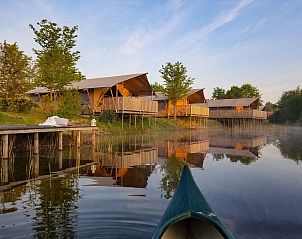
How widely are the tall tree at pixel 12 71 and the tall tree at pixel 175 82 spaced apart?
Answer: 22859mm

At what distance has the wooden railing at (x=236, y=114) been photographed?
2082 inches

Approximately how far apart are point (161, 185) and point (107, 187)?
166cm

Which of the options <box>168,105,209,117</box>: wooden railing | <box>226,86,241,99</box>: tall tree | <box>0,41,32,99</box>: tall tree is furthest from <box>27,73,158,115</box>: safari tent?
<box>226,86,241,99</box>: tall tree

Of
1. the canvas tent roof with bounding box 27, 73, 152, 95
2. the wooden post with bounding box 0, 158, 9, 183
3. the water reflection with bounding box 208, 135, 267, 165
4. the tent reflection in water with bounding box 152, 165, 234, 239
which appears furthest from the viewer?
the canvas tent roof with bounding box 27, 73, 152, 95

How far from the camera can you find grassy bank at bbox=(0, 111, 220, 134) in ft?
65.9

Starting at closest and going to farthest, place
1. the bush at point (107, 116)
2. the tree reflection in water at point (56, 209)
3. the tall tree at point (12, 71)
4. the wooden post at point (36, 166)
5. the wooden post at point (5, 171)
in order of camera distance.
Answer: the tree reflection in water at point (56, 209), the wooden post at point (5, 171), the wooden post at point (36, 166), the tall tree at point (12, 71), the bush at point (107, 116)

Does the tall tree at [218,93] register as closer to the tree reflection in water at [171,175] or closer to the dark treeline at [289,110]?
the dark treeline at [289,110]

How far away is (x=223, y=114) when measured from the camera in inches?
2183

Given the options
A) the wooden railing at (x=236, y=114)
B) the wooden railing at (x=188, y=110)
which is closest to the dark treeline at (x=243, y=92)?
the wooden railing at (x=236, y=114)

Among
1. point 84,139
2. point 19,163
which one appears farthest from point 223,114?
point 19,163

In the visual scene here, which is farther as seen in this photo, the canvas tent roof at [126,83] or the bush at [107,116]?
the canvas tent roof at [126,83]

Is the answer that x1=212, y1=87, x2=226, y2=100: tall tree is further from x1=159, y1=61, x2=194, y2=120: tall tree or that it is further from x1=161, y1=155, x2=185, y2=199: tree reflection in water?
x1=161, y1=155, x2=185, y2=199: tree reflection in water

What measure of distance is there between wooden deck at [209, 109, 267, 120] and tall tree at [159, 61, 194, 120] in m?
14.2

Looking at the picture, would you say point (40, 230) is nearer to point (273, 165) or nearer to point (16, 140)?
point (273, 165)
